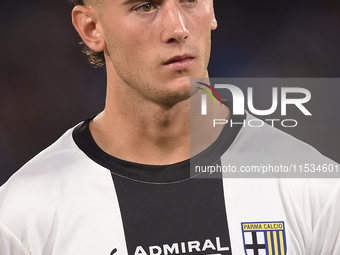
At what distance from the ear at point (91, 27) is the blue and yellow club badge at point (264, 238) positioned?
3.36 feet

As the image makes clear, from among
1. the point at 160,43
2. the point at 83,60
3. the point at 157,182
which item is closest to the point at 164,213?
the point at 157,182

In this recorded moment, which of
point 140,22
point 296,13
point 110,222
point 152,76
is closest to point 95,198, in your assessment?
point 110,222

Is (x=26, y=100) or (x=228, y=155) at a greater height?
(x=26, y=100)

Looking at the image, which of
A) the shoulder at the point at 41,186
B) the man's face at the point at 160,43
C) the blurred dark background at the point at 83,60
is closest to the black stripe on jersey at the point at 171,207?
the shoulder at the point at 41,186

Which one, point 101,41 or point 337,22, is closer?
point 101,41

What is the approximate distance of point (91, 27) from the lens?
6.75 feet

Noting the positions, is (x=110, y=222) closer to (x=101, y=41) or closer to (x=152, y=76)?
(x=152, y=76)

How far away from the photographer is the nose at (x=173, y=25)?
175cm

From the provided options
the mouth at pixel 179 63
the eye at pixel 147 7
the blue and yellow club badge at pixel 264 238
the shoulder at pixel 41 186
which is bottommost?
the blue and yellow club badge at pixel 264 238

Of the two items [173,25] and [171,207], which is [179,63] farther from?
[171,207]

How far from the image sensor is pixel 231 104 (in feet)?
7.25

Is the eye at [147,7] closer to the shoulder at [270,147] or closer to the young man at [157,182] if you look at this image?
the young man at [157,182]

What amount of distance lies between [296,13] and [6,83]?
258 cm

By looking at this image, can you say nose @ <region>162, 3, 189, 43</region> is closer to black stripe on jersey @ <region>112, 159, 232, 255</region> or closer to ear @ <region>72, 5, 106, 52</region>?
ear @ <region>72, 5, 106, 52</region>
